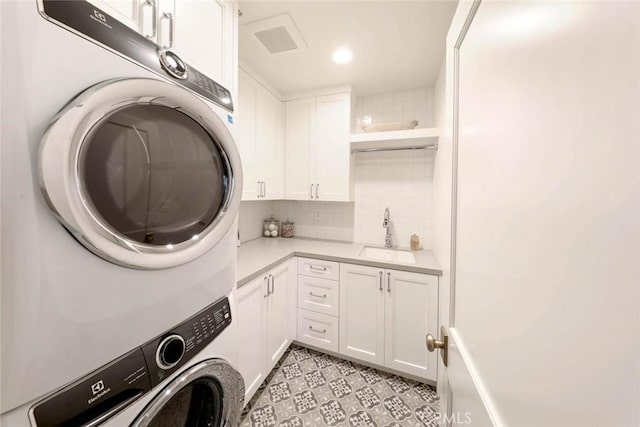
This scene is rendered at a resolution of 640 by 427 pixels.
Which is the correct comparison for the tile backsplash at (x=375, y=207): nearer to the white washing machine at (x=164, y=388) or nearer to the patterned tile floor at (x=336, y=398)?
the patterned tile floor at (x=336, y=398)

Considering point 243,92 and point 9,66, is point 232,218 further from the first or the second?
point 243,92

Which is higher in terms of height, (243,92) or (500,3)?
(243,92)

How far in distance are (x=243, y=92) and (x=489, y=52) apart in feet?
5.68

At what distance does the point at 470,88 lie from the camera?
576mm

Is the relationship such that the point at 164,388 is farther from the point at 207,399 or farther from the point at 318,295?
the point at 318,295

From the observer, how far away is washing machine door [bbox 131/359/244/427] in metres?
0.69

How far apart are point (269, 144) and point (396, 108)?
1270mm

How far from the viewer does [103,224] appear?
491mm

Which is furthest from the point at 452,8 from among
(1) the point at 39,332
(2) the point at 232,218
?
(1) the point at 39,332

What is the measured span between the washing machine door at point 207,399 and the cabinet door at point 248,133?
125cm

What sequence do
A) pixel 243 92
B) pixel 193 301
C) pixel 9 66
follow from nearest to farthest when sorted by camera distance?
1. pixel 9 66
2. pixel 193 301
3. pixel 243 92

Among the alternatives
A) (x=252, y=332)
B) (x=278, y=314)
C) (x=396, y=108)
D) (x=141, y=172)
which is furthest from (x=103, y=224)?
(x=396, y=108)

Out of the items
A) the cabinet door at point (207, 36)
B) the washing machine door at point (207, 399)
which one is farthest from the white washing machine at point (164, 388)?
the cabinet door at point (207, 36)

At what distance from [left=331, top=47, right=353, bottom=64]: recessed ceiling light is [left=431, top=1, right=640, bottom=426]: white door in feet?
4.33
